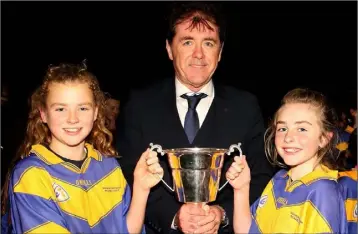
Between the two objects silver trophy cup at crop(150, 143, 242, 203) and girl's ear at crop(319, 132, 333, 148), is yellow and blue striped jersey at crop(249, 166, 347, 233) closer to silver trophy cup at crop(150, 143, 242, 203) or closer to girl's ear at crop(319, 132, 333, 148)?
girl's ear at crop(319, 132, 333, 148)

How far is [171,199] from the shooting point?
9.29 feet

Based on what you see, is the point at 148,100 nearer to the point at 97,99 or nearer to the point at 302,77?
the point at 97,99

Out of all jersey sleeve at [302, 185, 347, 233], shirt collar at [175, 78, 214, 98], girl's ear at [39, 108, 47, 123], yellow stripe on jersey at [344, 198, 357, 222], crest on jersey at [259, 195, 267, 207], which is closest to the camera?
jersey sleeve at [302, 185, 347, 233]

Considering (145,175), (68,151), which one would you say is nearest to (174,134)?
(145,175)

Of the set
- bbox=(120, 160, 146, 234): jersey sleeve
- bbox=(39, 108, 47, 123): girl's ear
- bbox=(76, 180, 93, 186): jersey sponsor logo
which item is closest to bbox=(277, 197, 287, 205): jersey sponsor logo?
bbox=(120, 160, 146, 234): jersey sleeve

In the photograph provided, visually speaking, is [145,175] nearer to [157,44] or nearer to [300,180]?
[300,180]

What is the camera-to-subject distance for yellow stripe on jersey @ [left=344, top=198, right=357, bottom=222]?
330 centimetres

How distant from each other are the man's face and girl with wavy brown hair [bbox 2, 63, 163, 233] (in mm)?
523

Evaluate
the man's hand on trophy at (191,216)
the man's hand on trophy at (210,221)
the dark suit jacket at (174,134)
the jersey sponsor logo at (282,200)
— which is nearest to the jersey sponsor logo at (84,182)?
the dark suit jacket at (174,134)

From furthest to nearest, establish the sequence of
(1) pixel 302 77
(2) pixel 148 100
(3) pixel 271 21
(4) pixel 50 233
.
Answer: (1) pixel 302 77 < (3) pixel 271 21 < (2) pixel 148 100 < (4) pixel 50 233

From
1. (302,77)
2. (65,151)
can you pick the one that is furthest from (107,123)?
(302,77)

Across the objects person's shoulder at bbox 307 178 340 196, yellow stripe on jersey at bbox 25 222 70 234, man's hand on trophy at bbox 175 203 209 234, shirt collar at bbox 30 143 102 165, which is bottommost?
A: yellow stripe on jersey at bbox 25 222 70 234

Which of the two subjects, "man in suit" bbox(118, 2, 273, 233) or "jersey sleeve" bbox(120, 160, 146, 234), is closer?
"jersey sleeve" bbox(120, 160, 146, 234)

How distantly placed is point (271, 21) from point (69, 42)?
385 centimetres
